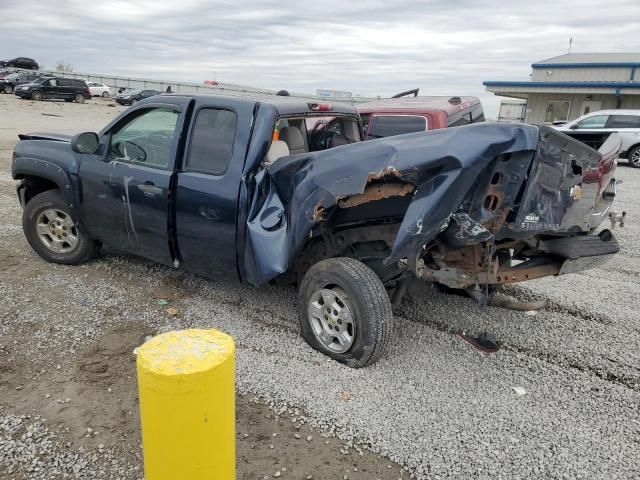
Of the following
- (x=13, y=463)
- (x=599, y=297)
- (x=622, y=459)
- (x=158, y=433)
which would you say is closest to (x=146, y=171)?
(x=13, y=463)

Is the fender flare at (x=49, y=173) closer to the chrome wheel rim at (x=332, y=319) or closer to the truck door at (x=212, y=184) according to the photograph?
the truck door at (x=212, y=184)

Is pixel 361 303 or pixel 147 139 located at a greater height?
pixel 147 139

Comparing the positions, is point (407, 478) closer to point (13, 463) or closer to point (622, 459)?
point (622, 459)

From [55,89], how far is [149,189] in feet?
113

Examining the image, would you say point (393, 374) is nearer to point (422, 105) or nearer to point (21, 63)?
point (422, 105)

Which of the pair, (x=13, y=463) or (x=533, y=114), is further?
(x=533, y=114)

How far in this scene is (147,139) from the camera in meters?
4.66

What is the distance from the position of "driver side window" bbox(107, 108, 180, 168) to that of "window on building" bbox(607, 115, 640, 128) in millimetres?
16025

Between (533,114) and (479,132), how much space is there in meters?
32.2

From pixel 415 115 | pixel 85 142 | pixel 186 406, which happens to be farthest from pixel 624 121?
pixel 186 406

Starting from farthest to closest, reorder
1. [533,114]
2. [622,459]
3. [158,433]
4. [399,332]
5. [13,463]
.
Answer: [533,114], [399,332], [622,459], [13,463], [158,433]

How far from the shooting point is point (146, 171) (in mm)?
4465

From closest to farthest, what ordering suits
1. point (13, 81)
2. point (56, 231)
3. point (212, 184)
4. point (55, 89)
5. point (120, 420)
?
point (120, 420), point (212, 184), point (56, 231), point (55, 89), point (13, 81)

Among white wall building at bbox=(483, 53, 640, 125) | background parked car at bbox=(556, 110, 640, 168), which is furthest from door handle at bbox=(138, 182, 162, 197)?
white wall building at bbox=(483, 53, 640, 125)
